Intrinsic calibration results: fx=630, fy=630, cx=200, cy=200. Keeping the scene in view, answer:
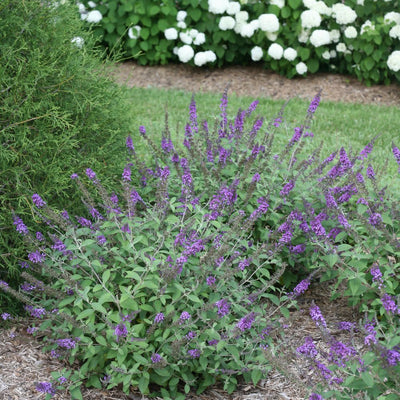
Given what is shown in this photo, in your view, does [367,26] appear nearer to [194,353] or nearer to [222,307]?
[222,307]

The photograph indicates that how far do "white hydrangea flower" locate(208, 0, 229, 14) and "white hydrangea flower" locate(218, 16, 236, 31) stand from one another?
4.6 inches

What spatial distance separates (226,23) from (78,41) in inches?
229

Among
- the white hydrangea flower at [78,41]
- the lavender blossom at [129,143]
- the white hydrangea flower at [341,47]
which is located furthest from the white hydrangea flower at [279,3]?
the lavender blossom at [129,143]

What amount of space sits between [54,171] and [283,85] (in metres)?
6.55

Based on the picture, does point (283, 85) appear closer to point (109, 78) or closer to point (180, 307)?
point (109, 78)

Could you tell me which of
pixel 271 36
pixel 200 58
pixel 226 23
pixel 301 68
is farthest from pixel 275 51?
pixel 200 58

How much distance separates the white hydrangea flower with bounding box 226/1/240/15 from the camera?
950 cm

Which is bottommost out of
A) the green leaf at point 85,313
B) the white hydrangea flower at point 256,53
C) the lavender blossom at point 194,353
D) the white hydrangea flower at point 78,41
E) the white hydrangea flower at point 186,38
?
the lavender blossom at point 194,353

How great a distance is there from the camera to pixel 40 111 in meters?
3.53

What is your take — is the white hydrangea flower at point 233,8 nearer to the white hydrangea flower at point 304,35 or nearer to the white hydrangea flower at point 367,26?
the white hydrangea flower at point 304,35

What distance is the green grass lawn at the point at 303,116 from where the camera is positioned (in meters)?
6.91

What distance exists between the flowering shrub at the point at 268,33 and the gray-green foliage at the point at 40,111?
5510 millimetres

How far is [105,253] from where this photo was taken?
3.14 m

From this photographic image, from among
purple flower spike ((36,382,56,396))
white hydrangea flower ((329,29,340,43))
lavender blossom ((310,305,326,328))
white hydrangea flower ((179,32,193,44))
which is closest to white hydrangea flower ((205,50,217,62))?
white hydrangea flower ((179,32,193,44))
